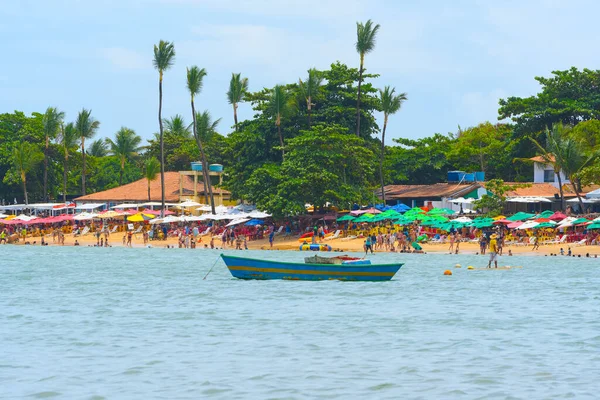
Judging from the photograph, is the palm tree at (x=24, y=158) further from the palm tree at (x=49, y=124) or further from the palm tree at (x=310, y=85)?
the palm tree at (x=310, y=85)

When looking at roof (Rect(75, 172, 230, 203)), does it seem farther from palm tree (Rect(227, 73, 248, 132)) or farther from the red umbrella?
the red umbrella

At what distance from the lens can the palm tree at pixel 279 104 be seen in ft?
252

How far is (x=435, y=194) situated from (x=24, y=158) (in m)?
45.2

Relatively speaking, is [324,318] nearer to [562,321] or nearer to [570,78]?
[562,321]

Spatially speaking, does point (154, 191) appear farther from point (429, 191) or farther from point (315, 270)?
point (315, 270)

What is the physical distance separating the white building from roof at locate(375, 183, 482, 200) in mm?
6780

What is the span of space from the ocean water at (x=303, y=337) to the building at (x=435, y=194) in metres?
29.5

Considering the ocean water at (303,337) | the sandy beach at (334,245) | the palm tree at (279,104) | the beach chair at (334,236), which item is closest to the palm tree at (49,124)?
the sandy beach at (334,245)

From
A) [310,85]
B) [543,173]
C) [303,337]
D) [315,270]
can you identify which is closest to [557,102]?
[543,173]

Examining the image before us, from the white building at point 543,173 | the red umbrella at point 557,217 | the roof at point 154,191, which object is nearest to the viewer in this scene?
the red umbrella at point 557,217

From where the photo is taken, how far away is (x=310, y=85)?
77.6 metres

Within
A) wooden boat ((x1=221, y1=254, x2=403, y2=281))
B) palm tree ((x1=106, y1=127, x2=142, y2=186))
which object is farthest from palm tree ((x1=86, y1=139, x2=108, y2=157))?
wooden boat ((x1=221, y1=254, x2=403, y2=281))

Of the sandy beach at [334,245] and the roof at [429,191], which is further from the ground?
the roof at [429,191]

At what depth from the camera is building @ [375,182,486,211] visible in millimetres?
74750
